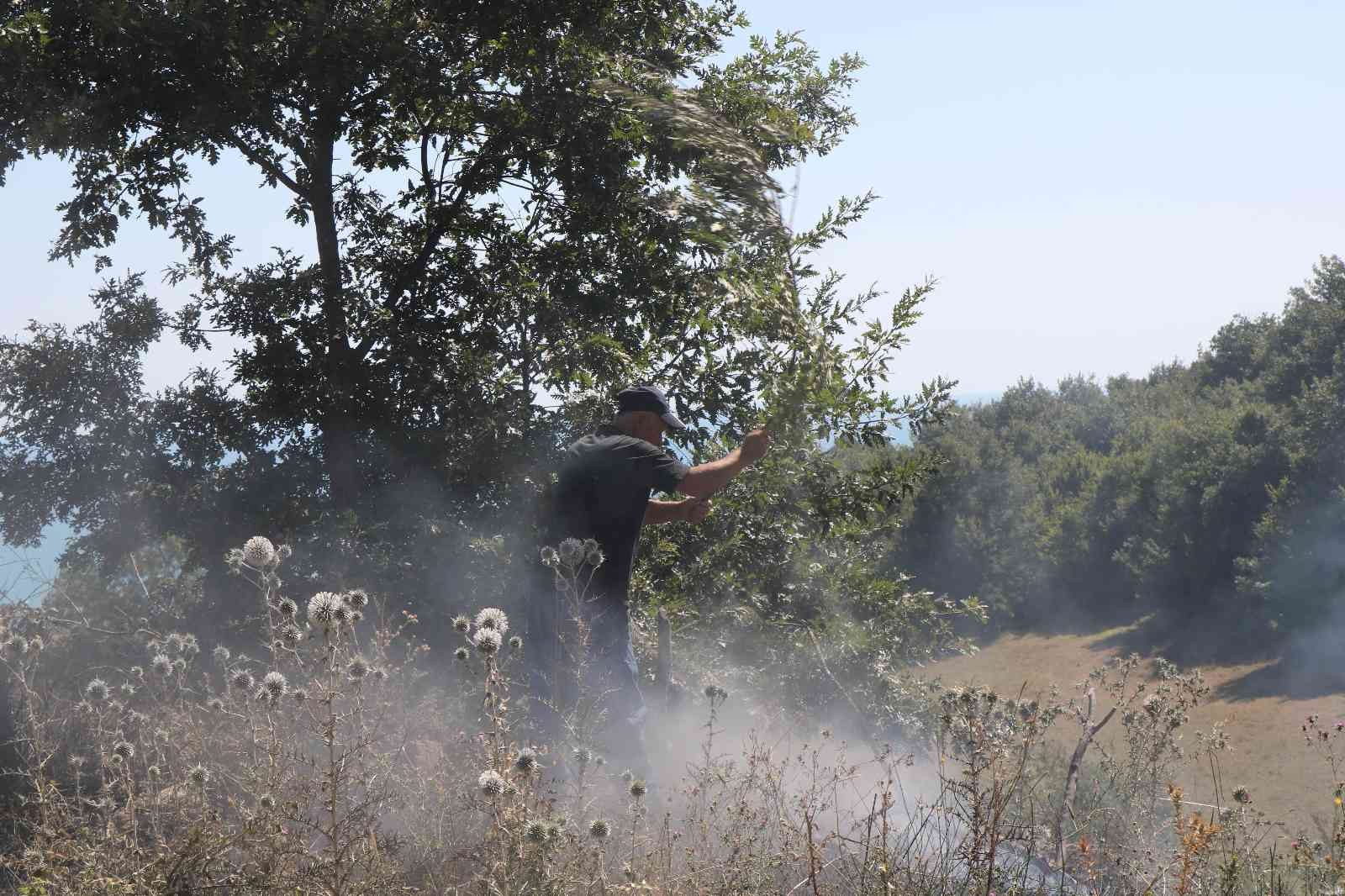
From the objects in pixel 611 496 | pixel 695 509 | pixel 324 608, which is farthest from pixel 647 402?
pixel 324 608

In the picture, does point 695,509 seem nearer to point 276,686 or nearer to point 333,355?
point 276,686

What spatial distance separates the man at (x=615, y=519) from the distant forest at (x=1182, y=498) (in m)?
25.7

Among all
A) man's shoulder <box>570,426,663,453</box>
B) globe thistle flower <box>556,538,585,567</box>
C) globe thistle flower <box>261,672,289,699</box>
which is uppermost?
man's shoulder <box>570,426,663,453</box>

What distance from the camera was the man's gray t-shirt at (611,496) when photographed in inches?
182

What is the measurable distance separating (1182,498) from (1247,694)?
880cm

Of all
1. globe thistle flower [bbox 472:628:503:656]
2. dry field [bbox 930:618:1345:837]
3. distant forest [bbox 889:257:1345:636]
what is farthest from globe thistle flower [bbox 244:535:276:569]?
distant forest [bbox 889:257:1345:636]

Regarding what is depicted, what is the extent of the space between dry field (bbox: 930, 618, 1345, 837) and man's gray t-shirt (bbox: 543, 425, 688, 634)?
9124 millimetres

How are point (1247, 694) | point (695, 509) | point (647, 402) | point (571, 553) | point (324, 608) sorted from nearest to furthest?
point (324, 608) → point (571, 553) → point (647, 402) → point (695, 509) → point (1247, 694)

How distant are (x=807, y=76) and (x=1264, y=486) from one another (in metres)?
32.9

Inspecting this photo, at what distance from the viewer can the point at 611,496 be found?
15.3 ft

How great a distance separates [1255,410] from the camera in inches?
1411

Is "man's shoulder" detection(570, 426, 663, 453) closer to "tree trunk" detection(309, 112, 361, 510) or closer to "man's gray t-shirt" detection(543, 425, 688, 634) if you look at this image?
"man's gray t-shirt" detection(543, 425, 688, 634)

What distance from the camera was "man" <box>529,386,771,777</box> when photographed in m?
4.61

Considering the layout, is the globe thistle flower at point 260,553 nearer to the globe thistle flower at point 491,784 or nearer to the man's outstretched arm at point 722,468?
the globe thistle flower at point 491,784
